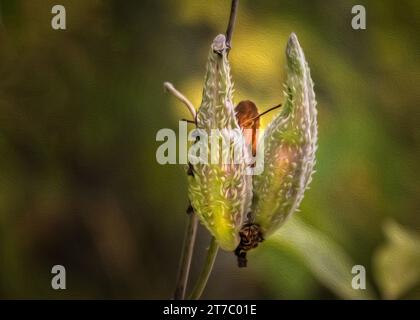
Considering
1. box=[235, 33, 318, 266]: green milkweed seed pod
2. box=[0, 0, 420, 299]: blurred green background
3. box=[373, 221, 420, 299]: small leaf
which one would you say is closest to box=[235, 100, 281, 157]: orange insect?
box=[235, 33, 318, 266]: green milkweed seed pod

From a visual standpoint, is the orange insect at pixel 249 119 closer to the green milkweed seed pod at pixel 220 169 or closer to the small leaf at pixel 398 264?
the green milkweed seed pod at pixel 220 169

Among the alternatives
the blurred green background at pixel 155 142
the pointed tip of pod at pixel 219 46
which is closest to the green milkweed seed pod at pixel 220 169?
the pointed tip of pod at pixel 219 46

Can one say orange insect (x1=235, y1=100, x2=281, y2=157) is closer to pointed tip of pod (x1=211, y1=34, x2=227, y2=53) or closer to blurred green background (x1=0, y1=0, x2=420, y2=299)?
pointed tip of pod (x1=211, y1=34, x2=227, y2=53)

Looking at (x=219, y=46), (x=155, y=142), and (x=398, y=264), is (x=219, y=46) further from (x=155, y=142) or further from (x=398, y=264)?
(x=398, y=264)

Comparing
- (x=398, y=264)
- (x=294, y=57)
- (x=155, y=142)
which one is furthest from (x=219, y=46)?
(x=398, y=264)

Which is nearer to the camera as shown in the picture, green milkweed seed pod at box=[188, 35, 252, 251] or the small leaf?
green milkweed seed pod at box=[188, 35, 252, 251]

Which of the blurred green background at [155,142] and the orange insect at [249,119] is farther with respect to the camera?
the blurred green background at [155,142]
